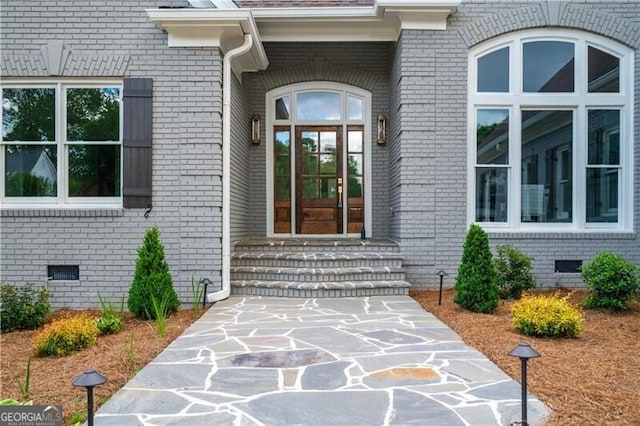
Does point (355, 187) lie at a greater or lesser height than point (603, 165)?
lesser

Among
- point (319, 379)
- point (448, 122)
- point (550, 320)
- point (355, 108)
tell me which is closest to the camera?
point (319, 379)

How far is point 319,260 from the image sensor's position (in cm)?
660

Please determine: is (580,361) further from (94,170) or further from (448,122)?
(94,170)

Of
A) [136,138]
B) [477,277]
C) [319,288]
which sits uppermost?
[136,138]

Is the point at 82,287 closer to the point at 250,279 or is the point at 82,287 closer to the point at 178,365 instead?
the point at 250,279

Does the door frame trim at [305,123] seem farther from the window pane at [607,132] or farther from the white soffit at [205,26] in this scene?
the window pane at [607,132]

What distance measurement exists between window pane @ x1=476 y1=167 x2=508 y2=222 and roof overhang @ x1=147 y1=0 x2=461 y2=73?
2279 millimetres

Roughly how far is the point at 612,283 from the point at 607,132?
2.83 m

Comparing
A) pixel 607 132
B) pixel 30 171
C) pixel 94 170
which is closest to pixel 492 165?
pixel 607 132

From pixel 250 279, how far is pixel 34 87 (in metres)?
4.03

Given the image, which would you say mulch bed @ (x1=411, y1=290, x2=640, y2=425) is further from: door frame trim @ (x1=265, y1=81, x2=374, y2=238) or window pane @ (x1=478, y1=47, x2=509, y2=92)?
window pane @ (x1=478, y1=47, x2=509, y2=92)

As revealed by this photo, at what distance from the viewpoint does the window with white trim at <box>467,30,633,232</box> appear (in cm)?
699

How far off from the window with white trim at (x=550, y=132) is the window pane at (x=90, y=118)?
517cm

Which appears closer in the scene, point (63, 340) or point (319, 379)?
point (319, 379)
